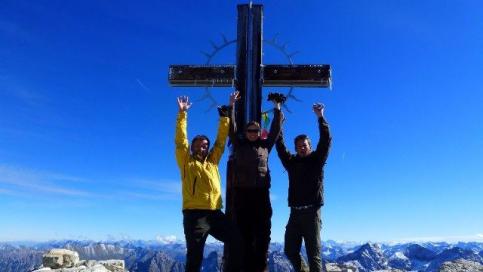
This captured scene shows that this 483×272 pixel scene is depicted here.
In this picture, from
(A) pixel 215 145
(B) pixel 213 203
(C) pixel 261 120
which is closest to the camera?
(B) pixel 213 203

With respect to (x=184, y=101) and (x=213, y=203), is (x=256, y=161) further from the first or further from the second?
(x=184, y=101)

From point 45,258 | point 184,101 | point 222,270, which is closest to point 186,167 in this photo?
point 184,101

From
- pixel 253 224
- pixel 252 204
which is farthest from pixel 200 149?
pixel 253 224

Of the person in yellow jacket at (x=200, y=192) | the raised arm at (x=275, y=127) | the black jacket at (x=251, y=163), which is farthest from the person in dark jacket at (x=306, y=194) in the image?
the person in yellow jacket at (x=200, y=192)

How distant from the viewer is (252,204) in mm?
7871

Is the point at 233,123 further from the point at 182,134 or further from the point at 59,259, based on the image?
the point at 59,259

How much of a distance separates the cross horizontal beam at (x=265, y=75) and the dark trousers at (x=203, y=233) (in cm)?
290

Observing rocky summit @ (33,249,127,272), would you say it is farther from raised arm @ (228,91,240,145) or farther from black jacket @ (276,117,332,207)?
black jacket @ (276,117,332,207)

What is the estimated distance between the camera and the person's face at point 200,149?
8.17m

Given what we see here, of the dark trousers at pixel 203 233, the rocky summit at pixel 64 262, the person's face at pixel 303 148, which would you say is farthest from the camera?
the rocky summit at pixel 64 262

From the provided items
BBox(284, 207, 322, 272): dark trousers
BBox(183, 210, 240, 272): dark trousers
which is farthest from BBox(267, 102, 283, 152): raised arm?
BBox(183, 210, 240, 272): dark trousers

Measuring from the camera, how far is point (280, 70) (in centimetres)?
939

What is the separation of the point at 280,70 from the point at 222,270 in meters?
4.01

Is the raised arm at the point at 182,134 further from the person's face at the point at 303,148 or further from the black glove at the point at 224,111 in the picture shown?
the person's face at the point at 303,148
